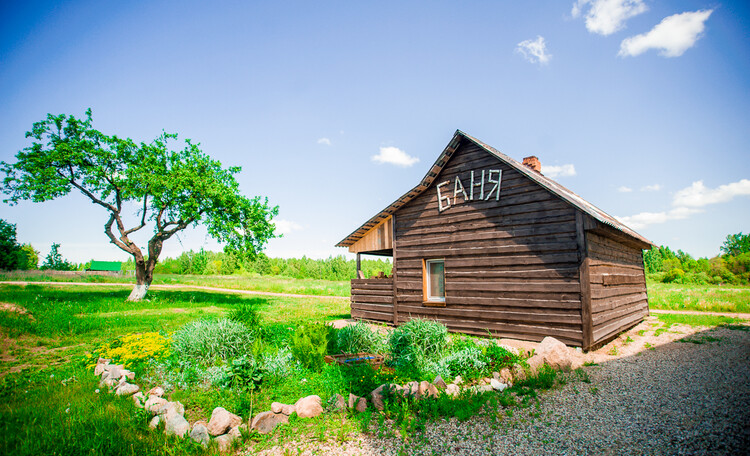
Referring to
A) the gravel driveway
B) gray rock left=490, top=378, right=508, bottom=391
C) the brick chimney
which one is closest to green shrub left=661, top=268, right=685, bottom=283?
the brick chimney

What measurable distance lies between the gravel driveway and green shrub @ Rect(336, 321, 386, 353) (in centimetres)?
356

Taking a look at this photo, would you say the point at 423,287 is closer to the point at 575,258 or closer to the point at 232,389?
the point at 575,258

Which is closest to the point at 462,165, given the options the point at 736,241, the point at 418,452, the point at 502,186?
the point at 502,186

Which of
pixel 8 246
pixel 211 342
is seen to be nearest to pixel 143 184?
pixel 211 342

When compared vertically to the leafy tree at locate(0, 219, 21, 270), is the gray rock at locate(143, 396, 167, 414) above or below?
below

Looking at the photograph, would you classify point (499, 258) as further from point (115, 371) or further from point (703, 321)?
point (115, 371)

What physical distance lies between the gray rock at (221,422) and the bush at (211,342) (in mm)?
2867

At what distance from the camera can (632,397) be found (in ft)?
18.4

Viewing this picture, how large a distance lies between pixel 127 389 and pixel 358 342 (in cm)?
462

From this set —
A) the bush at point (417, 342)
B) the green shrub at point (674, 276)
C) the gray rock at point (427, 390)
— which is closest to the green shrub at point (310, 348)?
the bush at point (417, 342)

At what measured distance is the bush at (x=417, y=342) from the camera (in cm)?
739

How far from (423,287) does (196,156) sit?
18093 millimetres

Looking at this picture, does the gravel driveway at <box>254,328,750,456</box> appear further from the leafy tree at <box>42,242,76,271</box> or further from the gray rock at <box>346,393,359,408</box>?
the leafy tree at <box>42,242,76,271</box>

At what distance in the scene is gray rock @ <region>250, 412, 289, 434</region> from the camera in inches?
189
